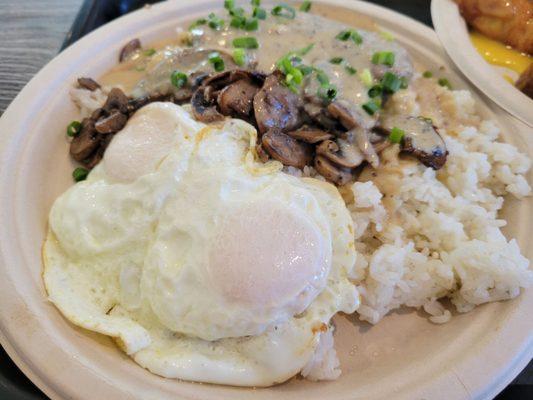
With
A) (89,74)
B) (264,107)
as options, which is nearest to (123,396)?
(264,107)

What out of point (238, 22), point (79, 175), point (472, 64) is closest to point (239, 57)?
point (238, 22)

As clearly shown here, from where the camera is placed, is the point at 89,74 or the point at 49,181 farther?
the point at 89,74

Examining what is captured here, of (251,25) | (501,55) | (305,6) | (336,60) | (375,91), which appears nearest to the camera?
(375,91)

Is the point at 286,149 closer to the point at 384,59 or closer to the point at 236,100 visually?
the point at 236,100

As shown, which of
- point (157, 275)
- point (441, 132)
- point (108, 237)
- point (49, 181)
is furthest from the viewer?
point (441, 132)

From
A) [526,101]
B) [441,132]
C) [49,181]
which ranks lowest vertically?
[49,181]

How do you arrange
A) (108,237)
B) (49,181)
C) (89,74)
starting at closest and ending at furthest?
(108,237) < (49,181) < (89,74)

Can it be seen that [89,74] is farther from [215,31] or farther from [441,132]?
[441,132]
